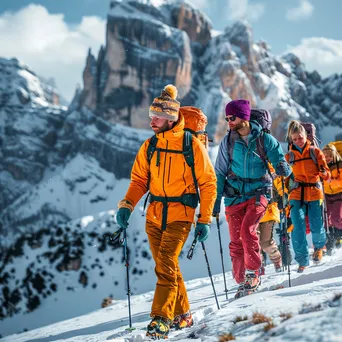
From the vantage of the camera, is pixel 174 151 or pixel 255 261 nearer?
pixel 174 151

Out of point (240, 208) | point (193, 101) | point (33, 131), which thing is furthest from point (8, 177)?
point (240, 208)

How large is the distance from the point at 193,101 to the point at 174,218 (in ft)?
266

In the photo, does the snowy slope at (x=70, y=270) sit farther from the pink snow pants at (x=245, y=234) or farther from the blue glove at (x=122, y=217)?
the blue glove at (x=122, y=217)

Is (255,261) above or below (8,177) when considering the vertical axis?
below

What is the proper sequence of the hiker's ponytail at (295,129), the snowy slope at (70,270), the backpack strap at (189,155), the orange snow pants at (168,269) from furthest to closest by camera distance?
1. the snowy slope at (70,270)
2. the hiker's ponytail at (295,129)
3. the backpack strap at (189,155)
4. the orange snow pants at (168,269)

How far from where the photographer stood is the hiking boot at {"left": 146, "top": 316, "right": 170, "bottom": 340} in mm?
3619

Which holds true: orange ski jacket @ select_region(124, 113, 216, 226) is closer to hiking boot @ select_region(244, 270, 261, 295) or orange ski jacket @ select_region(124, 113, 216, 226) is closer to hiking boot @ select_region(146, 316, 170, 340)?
hiking boot @ select_region(146, 316, 170, 340)

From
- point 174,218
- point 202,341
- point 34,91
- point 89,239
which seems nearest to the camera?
point 202,341

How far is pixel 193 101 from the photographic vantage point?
8369 centimetres

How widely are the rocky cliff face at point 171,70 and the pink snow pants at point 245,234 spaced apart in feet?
237

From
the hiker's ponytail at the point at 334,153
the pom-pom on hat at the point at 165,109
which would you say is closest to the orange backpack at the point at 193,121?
the pom-pom on hat at the point at 165,109

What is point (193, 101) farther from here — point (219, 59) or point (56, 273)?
point (56, 273)

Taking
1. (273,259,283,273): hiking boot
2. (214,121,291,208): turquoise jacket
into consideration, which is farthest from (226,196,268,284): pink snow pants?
(273,259,283,273): hiking boot

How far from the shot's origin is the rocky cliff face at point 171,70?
275 feet
